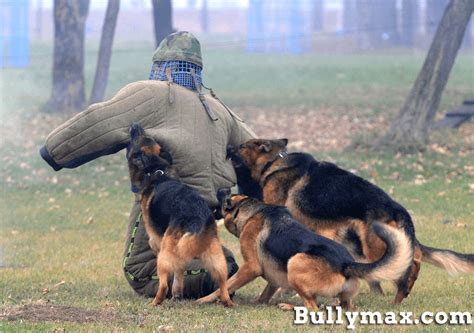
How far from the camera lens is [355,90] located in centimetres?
2414

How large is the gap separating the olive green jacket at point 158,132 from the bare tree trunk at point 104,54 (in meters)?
13.8

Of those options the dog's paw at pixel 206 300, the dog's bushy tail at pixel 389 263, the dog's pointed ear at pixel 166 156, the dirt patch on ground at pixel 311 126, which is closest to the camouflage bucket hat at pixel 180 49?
the dog's pointed ear at pixel 166 156

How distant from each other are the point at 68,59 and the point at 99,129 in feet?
50.0

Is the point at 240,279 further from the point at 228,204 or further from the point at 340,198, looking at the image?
the point at 340,198

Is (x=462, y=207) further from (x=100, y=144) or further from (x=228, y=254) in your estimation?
(x=100, y=144)

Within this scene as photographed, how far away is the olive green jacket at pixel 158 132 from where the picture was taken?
7.33m

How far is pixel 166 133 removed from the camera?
7375 mm

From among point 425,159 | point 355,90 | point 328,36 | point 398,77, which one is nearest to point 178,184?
point 425,159

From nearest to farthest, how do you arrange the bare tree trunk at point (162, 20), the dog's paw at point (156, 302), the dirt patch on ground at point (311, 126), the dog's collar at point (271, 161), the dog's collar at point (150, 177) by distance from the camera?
the dog's paw at point (156, 302) → the dog's collar at point (150, 177) → the dog's collar at point (271, 161) → the dirt patch on ground at point (311, 126) → the bare tree trunk at point (162, 20)

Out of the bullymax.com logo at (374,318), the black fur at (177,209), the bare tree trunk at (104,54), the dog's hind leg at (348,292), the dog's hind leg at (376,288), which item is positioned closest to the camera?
the bullymax.com logo at (374,318)

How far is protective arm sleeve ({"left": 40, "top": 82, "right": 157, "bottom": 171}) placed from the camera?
7.32 meters

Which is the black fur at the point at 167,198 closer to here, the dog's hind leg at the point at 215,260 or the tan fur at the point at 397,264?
the dog's hind leg at the point at 215,260

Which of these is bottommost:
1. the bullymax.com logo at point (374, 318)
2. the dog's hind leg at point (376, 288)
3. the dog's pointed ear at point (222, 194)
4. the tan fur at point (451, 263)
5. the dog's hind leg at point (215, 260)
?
the dog's hind leg at point (376, 288)

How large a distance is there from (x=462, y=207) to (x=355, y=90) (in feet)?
40.0
